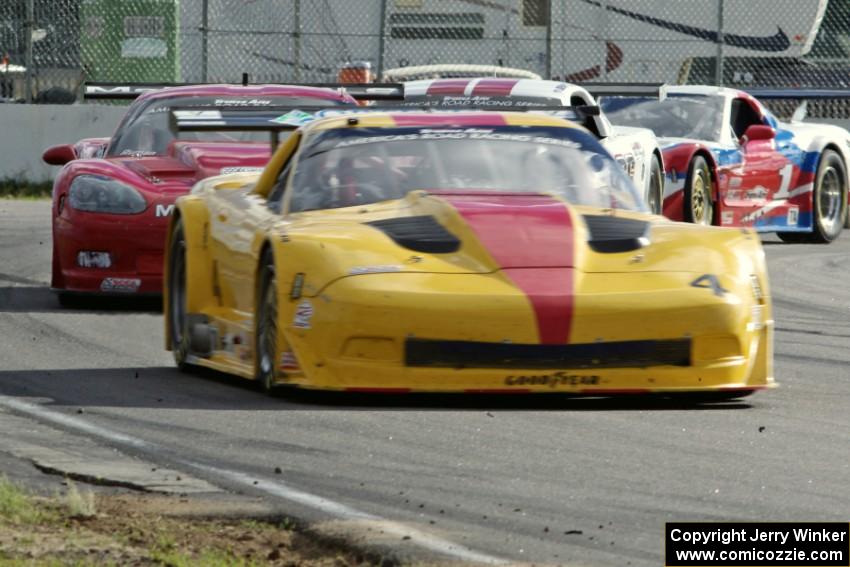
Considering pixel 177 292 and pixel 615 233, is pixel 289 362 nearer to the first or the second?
pixel 615 233

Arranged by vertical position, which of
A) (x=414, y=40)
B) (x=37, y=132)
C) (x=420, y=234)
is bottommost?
(x=37, y=132)

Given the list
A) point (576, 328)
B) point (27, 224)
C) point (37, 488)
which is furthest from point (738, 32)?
point (37, 488)

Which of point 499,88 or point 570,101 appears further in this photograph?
point 499,88

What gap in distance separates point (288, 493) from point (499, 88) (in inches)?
390

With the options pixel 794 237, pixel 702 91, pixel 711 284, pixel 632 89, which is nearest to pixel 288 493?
pixel 711 284

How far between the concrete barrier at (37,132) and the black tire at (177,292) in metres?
12.7

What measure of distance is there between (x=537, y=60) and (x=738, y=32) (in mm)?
2590

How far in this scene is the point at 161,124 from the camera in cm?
1174

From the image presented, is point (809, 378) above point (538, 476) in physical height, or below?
below

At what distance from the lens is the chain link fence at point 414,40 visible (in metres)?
21.3

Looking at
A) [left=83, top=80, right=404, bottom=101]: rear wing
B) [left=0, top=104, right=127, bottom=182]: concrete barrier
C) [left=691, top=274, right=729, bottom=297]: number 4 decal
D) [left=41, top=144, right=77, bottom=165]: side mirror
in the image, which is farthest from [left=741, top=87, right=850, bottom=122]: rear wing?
[left=691, top=274, right=729, bottom=297]: number 4 decal

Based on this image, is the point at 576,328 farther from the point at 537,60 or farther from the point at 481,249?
the point at 537,60

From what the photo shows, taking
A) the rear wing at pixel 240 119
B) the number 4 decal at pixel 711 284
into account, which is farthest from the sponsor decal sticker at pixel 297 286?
the rear wing at pixel 240 119

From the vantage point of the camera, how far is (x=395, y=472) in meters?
5.49
